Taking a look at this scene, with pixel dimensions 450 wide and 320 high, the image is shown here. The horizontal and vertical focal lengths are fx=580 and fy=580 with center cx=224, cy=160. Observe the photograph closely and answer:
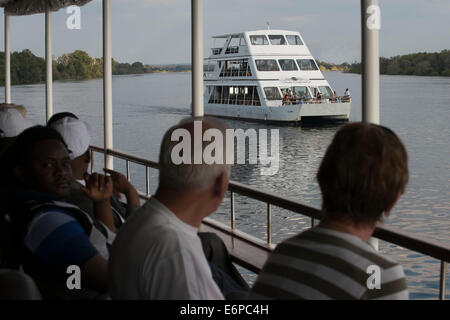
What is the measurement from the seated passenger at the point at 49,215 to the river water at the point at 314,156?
5078 millimetres

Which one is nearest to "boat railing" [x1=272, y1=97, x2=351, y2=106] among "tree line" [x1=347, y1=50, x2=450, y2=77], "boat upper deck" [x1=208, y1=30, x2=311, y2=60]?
"boat upper deck" [x1=208, y1=30, x2=311, y2=60]

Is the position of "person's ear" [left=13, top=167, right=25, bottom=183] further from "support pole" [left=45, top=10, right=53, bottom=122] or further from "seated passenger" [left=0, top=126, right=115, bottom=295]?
"support pole" [left=45, top=10, right=53, bottom=122]

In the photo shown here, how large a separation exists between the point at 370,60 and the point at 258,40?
2924cm

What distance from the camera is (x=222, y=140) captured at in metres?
1.05

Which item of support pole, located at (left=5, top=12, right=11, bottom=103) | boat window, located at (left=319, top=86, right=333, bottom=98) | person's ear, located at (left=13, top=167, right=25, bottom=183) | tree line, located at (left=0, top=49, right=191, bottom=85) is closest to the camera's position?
person's ear, located at (left=13, top=167, right=25, bottom=183)

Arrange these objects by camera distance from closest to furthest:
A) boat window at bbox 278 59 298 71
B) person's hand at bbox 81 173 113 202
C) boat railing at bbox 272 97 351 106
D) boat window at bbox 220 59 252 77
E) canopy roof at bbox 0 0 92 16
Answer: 1. person's hand at bbox 81 173 113 202
2. canopy roof at bbox 0 0 92 16
3. boat window at bbox 220 59 252 77
4. boat railing at bbox 272 97 351 106
5. boat window at bbox 278 59 298 71

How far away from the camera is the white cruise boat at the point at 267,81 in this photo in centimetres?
2997

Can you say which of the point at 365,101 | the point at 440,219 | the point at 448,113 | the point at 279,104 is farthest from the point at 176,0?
the point at 365,101

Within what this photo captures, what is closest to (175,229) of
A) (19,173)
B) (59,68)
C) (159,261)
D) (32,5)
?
(159,261)

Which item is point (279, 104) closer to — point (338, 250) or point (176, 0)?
point (338, 250)

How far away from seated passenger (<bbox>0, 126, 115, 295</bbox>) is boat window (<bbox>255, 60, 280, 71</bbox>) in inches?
1123

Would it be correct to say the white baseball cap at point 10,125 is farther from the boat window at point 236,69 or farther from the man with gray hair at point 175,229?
the boat window at point 236,69

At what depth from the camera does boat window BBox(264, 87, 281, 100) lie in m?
30.2

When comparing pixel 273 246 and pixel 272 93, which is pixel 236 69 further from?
pixel 273 246
